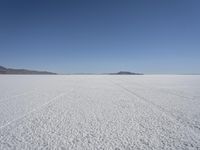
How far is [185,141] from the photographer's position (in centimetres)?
254

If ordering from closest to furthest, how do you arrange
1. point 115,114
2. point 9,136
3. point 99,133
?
point 9,136
point 99,133
point 115,114

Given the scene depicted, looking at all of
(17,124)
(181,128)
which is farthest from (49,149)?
(181,128)

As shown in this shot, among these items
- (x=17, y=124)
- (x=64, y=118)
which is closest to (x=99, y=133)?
(x=64, y=118)

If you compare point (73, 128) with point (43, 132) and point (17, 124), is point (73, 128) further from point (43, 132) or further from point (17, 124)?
point (17, 124)

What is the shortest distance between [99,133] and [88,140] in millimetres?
337

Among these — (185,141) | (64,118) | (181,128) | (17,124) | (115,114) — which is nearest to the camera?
(185,141)

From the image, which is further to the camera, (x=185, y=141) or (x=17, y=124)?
(x=17, y=124)

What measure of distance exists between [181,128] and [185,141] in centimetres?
60

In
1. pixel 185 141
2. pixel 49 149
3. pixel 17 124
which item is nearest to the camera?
pixel 49 149

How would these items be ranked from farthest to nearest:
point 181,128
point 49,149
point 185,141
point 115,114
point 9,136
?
point 115,114 → point 181,128 → point 9,136 → point 185,141 → point 49,149

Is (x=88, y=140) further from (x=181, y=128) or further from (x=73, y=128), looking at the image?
(x=181, y=128)

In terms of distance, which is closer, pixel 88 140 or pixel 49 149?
pixel 49 149

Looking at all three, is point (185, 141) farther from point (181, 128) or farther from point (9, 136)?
point (9, 136)

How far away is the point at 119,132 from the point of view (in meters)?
2.92
